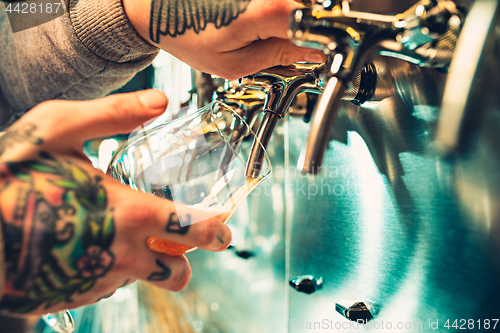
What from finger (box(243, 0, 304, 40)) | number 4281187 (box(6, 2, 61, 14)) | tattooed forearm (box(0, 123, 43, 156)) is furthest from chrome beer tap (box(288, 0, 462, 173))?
number 4281187 (box(6, 2, 61, 14))

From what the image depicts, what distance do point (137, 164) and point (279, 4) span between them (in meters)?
0.20

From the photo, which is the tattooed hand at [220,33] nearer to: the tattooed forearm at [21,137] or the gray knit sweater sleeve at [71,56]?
the gray knit sweater sleeve at [71,56]

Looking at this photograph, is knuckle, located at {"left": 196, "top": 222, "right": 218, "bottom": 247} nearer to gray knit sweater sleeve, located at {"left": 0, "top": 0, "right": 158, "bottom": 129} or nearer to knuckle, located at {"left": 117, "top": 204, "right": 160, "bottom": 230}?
knuckle, located at {"left": 117, "top": 204, "right": 160, "bottom": 230}

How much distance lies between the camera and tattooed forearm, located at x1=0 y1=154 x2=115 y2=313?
0.76 ft

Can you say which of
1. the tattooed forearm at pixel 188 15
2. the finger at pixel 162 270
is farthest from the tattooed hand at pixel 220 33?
the finger at pixel 162 270

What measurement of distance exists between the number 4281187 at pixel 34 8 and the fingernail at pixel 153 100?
1.26ft

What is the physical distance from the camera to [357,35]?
0.24 m

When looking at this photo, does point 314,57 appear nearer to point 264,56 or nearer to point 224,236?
point 264,56

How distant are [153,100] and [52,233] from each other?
126mm

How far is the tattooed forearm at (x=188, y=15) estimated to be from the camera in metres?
0.34

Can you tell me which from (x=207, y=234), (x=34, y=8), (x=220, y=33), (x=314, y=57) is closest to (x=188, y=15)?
(x=220, y=33)

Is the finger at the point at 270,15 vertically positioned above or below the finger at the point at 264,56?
above

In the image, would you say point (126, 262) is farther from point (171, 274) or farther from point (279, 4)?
point (279, 4)

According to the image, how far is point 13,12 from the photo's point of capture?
0.62 meters
